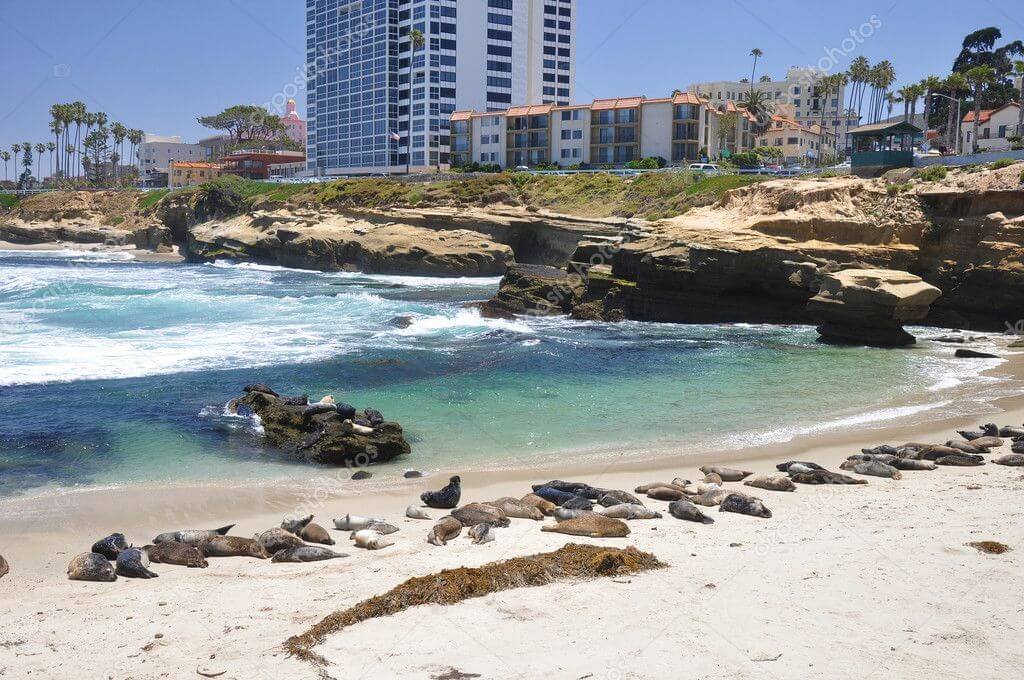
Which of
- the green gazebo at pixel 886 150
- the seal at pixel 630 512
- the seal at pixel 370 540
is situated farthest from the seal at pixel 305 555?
the green gazebo at pixel 886 150

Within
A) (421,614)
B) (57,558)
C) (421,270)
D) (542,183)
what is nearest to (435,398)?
(57,558)

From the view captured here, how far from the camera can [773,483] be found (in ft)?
39.0

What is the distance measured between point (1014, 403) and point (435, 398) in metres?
12.9

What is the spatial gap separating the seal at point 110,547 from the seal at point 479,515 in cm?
394

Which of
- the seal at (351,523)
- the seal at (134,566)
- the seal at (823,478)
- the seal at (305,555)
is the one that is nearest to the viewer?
the seal at (134,566)

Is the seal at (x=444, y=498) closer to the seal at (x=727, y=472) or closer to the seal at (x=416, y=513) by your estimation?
the seal at (x=416, y=513)

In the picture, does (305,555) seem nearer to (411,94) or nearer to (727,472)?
(727,472)

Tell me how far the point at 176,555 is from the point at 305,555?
1.43m

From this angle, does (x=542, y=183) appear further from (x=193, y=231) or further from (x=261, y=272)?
(x=193, y=231)

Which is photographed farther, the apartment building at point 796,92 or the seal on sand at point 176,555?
the apartment building at point 796,92

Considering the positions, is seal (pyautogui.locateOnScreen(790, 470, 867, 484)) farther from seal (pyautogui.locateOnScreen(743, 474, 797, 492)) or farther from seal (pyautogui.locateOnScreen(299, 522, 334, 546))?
seal (pyautogui.locateOnScreen(299, 522, 334, 546))

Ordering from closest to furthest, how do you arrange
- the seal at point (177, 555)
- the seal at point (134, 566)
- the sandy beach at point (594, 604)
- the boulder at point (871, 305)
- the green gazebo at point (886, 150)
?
the sandy beach at point (594, 604)
the seal at point (134, 566)
the seal at point (177, 555)
the boulder at point (871, 305)
the green gazebo at point (886, 150)

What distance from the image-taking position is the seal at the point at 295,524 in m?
10.1

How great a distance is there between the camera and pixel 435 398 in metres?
18.8
